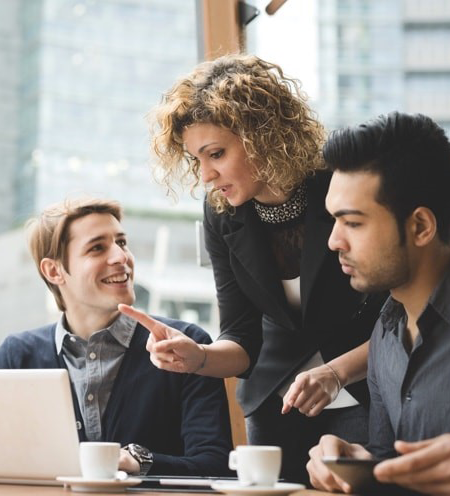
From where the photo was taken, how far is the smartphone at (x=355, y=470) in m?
1.32

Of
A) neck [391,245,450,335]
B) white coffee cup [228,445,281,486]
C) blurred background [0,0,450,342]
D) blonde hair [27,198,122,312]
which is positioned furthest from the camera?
blurred background [0,0,450,342]

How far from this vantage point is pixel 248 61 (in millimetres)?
2297

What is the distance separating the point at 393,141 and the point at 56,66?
14.8 ft

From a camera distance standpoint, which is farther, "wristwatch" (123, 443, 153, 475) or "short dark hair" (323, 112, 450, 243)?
"wristwatch" (123, 443, 153, 475)

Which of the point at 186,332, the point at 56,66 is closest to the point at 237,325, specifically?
the point at 186,332

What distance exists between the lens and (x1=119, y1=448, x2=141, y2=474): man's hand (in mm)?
1857

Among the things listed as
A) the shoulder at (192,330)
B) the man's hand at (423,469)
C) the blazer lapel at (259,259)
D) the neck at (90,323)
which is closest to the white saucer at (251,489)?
the man's hand at (423,469)

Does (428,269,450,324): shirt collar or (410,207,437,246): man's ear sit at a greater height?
(410,207,437,246): man's ear

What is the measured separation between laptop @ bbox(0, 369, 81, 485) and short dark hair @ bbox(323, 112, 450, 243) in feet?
2.35

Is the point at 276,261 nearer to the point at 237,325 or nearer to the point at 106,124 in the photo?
the point at 237,325

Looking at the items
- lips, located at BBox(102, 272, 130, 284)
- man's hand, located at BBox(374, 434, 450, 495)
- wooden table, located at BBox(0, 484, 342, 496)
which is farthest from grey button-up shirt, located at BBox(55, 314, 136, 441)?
man's hand, located at BBox(374, 434, 450, 495)

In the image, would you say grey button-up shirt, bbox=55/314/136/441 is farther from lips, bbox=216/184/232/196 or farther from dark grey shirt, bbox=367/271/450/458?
dark grey shirt, bbox=367/271/450/458

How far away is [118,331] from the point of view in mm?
2361

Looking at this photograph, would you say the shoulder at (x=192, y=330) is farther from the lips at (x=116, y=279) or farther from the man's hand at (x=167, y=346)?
the man's hand at (x=167, y=346)
